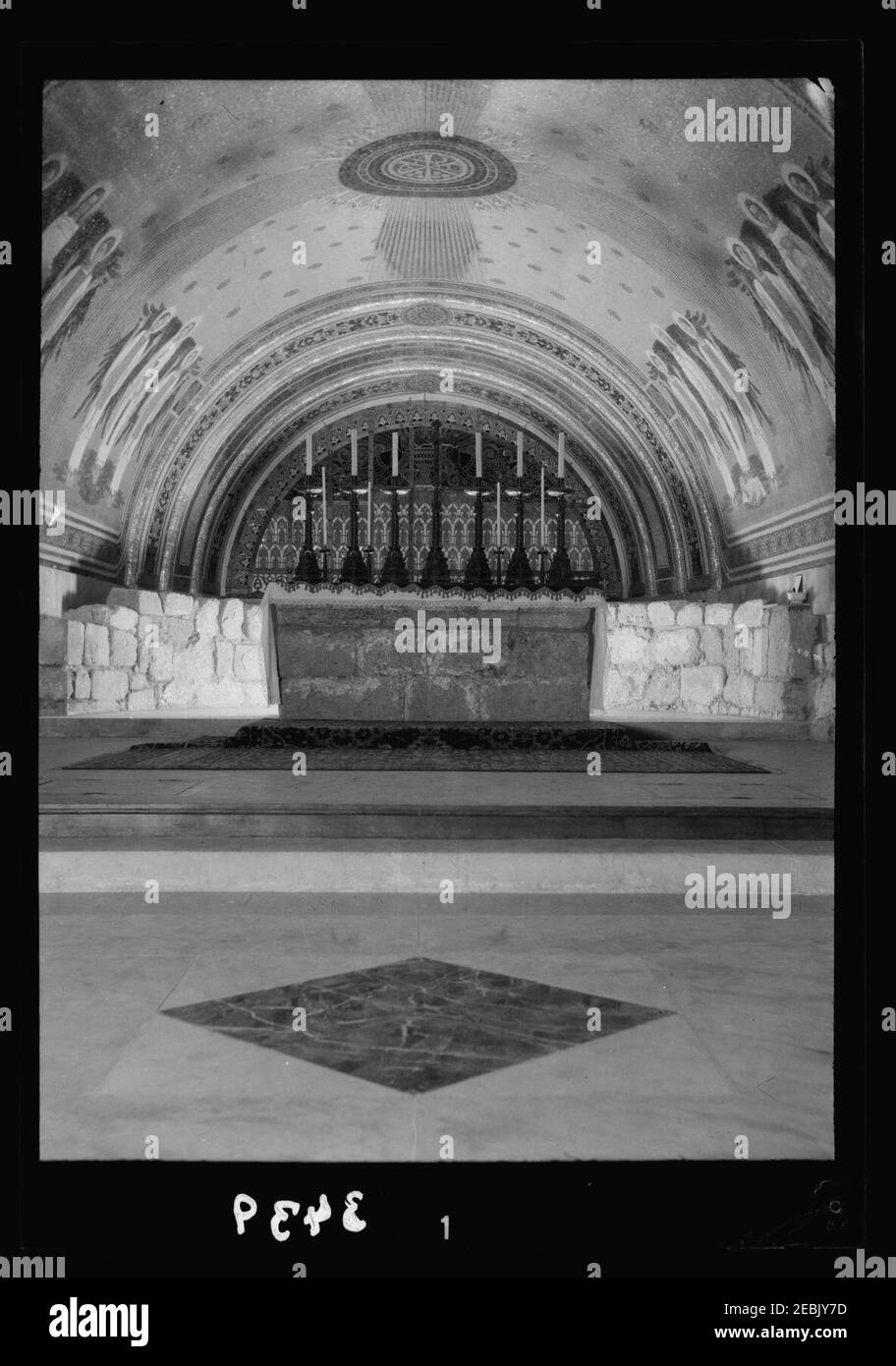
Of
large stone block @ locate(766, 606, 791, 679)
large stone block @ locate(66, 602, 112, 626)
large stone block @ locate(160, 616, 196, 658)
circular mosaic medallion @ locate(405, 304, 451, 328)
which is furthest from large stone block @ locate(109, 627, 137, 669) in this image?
large stone block @ locate(766, 606, 791, 679)

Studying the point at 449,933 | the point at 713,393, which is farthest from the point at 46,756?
the point at 713,393

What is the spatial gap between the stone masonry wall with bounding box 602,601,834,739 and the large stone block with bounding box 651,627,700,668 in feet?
0.04

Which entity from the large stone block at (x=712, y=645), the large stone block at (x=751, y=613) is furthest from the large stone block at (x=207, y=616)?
the large stone block at (x=751, y=613)

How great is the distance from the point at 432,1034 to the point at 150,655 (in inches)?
519

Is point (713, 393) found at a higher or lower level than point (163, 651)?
higher

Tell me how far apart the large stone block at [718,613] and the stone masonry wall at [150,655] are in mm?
6368

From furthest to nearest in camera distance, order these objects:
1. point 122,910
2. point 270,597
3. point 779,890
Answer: point 270,597 < point 779,890 < point 122,910

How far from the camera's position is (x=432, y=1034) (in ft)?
8.44

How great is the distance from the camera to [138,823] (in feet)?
15.7

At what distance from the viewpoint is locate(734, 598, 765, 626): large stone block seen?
13391mm

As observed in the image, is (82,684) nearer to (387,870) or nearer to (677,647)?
(677,647)

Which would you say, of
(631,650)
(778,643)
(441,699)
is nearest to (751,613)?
(778,643)
